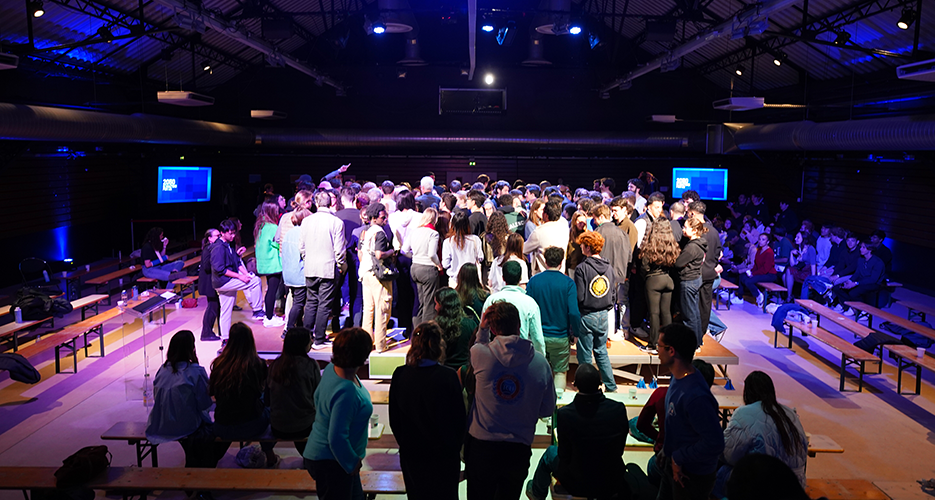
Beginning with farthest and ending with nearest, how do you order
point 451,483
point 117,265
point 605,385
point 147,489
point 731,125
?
point 731,125
point 117,265
point 605,385
point 147,489
point 451,483

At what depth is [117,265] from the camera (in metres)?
10.6

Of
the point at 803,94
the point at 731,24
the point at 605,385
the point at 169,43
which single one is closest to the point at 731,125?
the point at 803,94

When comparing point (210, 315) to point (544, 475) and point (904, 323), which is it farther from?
point (904, 323)

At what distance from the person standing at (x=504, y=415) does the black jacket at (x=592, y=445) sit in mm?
186

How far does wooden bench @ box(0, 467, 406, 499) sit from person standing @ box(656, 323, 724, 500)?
1594 mm

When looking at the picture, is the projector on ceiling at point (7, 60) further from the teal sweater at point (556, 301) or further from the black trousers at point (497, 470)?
the black trousers at point (497, 470)

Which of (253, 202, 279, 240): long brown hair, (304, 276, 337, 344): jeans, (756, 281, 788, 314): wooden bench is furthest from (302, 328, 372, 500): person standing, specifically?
(756, 281, 788, 314): wooden bench

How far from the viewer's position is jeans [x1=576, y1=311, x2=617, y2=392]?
206 inches

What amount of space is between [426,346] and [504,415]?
1.86 feet

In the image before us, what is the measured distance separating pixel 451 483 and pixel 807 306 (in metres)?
6.63

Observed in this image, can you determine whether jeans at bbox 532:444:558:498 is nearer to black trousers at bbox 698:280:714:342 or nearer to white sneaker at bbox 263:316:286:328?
black trousers at bbox 698:280:714:342

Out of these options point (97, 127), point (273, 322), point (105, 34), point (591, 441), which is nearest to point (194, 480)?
point (591, 441)

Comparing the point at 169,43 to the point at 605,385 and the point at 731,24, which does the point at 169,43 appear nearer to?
the point at 731,24

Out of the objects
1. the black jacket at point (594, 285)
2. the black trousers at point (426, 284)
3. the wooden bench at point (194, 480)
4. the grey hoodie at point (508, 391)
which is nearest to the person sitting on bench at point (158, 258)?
the black trousers at point (426, 284)
